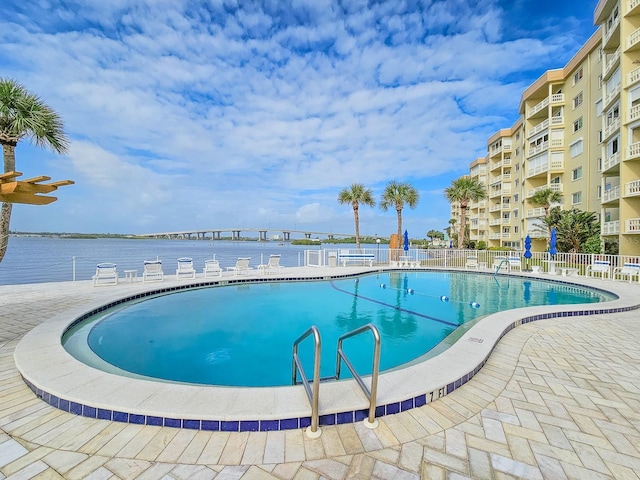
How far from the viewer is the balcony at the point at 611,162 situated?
1613 cm

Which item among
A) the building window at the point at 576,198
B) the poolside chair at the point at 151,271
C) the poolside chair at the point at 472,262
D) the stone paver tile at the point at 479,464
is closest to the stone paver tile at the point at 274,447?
the stone paver tile at the point at 479,464

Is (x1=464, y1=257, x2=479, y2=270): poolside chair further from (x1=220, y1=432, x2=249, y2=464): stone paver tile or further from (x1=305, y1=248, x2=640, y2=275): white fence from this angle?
(x1=220, y1=432, x2=249, y2=464): stone paver tile

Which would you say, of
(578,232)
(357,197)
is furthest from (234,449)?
(357,197)

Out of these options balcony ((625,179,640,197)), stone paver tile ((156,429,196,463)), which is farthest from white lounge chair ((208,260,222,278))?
balcony ((625,179,640,197))

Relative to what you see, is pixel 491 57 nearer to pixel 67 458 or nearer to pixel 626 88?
pixel 626 88

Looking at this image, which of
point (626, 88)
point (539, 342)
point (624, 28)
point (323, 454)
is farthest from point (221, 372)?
point (624, 28)

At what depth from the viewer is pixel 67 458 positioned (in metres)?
2.08

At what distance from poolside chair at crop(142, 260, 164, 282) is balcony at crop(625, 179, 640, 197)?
22.6m

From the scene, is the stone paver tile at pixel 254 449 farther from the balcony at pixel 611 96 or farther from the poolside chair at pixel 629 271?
the balcony at pixel 611 96

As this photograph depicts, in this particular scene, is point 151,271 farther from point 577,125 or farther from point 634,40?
point 577,125

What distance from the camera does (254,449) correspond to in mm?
2211

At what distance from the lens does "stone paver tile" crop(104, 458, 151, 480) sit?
1.94 m

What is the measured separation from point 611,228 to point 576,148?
8940mm

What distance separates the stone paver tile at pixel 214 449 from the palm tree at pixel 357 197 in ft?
80.3
